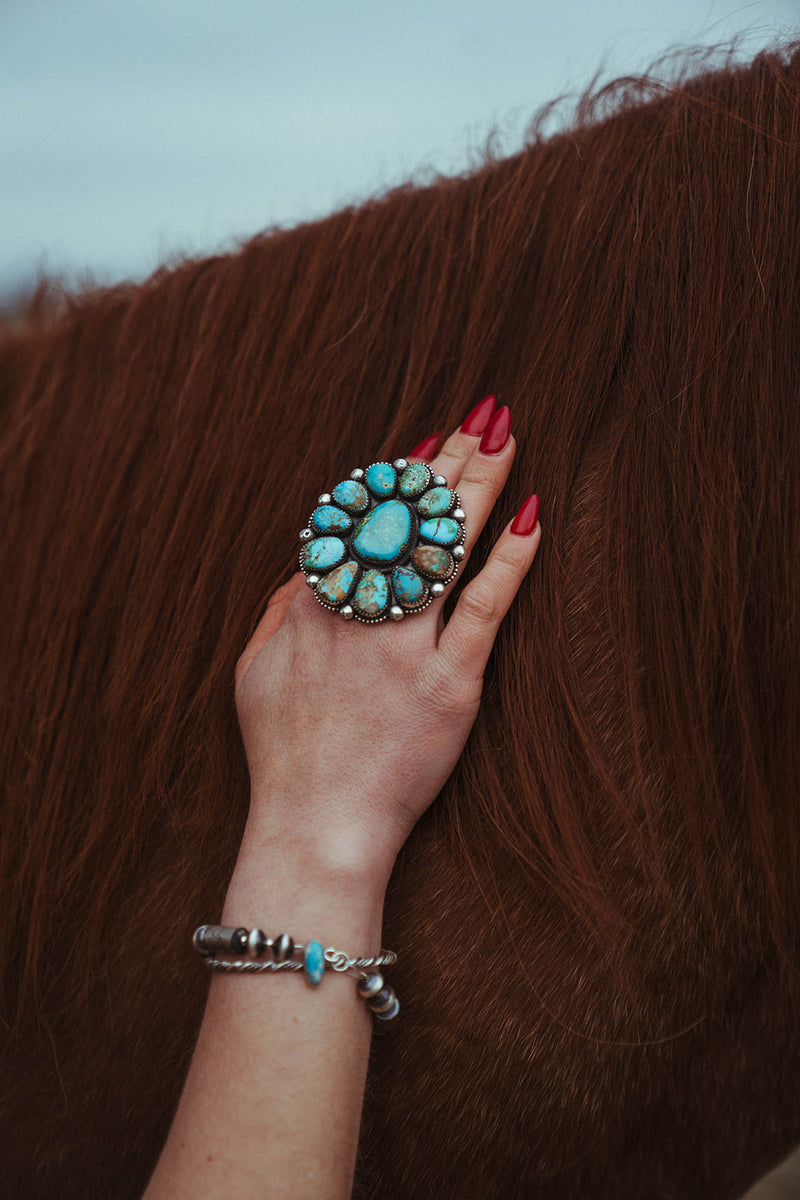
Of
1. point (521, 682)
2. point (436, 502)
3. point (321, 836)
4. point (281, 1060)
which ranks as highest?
point (436, 502)

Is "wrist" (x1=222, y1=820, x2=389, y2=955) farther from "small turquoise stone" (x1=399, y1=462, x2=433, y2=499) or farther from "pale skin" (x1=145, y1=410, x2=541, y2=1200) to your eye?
"small turquoise stone" (x1=399, y1=462, x2=433, y2=499)

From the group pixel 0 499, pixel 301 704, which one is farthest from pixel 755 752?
pixel 0 499

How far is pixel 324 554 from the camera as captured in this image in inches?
21.0

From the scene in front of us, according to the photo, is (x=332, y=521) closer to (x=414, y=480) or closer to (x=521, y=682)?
(x=414, y=480)

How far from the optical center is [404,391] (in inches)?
24.5

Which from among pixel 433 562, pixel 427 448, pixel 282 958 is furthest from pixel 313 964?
pixel 427 448

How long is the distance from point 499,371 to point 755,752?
1.08ft

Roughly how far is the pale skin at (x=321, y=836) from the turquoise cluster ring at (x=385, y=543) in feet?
0.06

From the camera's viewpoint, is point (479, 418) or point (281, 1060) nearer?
point (281, 1060)

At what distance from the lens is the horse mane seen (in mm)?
514

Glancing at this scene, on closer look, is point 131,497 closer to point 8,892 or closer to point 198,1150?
point 8,892

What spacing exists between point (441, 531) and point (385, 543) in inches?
1.5

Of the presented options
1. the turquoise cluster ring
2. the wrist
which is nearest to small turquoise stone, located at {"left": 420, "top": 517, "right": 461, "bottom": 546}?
the turquoise cluster ring

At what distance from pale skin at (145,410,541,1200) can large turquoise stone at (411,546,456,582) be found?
0.07 feet
